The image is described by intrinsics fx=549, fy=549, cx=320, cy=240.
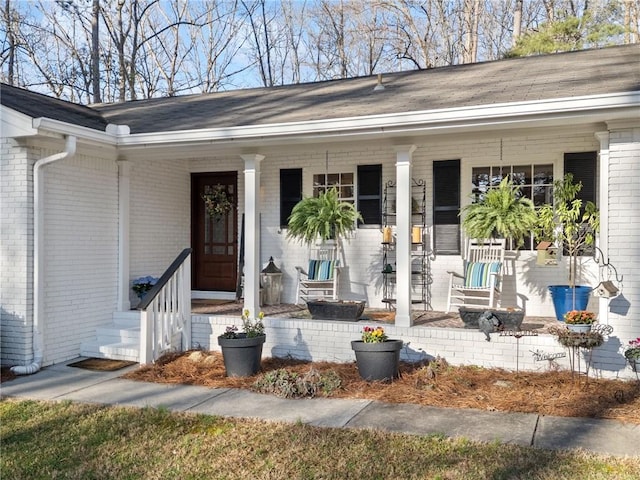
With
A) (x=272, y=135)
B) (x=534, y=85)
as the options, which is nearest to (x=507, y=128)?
(x=534, y=85)

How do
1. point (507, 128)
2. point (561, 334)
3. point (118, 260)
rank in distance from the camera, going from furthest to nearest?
point (118, 260) < point (507, 128) < point (561, 334)

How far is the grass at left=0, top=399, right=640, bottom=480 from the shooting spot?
3.09m

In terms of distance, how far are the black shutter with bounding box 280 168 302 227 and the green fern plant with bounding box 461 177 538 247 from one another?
8.27ft

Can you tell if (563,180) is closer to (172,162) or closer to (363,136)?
(363,136)

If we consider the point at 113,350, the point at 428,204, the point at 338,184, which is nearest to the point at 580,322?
the point at 428,204

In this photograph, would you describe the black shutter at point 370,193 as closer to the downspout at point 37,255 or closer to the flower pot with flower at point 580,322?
the flower pot with flower at point 580,322

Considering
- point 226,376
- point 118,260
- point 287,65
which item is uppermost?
point 287,65

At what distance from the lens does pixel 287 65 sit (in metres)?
18.6

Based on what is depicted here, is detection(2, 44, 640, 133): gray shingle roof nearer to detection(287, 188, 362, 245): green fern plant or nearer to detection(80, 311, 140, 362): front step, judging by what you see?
detection(287, 188, 362, 245): green fern plant

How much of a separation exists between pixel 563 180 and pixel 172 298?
15.0 feet

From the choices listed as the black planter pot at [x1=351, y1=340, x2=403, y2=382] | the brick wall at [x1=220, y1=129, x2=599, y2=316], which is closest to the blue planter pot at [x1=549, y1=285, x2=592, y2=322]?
the brick wall at [x1=220, y1=129, x2=599, y2=316]

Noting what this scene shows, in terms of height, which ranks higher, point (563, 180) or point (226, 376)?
point (563, 180)

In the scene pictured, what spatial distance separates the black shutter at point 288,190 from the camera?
771 cm

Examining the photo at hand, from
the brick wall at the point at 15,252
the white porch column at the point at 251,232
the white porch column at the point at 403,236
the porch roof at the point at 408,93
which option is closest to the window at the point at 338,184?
the porch roof at the point at 408,93
